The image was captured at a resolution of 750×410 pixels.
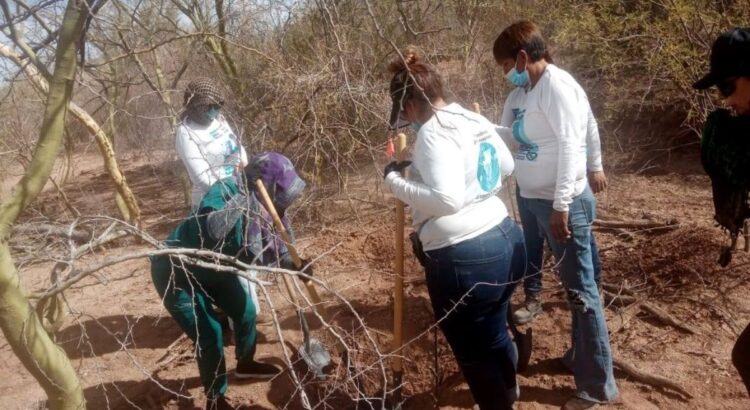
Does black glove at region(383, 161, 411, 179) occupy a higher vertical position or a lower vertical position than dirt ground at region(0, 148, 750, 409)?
higher

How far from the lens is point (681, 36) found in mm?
4891

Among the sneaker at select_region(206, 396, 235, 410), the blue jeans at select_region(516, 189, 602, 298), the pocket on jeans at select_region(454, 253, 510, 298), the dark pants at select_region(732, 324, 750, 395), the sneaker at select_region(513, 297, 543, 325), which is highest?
the pocket on jeans at select_region(454, 253, 510, 298)

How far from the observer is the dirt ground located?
2.78 m

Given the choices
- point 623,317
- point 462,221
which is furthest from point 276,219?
point 623,317

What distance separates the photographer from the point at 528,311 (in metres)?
3.35

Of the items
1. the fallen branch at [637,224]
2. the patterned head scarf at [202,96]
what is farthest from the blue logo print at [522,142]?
the fallen branch at [637,224]

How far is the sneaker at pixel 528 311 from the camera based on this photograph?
131 inches

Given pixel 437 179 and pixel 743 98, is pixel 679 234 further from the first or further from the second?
pixel 437 179

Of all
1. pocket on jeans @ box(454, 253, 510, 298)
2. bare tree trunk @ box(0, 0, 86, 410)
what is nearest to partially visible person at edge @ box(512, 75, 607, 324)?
pocket on jeans @ box(454, 253, 510, 298)

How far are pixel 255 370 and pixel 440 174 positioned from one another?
1951 millimetres

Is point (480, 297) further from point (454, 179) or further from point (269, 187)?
point (269, 187)

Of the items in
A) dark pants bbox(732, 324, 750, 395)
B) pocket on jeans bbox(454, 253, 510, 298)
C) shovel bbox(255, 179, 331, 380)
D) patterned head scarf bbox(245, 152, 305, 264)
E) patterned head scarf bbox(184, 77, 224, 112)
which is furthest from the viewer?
patterned head scarf bbox(184, 77, 224, 112)

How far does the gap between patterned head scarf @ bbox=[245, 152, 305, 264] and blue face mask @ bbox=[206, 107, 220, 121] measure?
696 mm

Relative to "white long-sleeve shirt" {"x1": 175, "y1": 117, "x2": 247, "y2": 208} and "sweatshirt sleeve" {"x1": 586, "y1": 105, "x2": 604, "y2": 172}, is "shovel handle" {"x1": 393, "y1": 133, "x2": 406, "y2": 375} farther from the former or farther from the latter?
"white long-sleeve shirt" {"x1": 175, "y1": 117, "x2": 247, "y2": 208}
